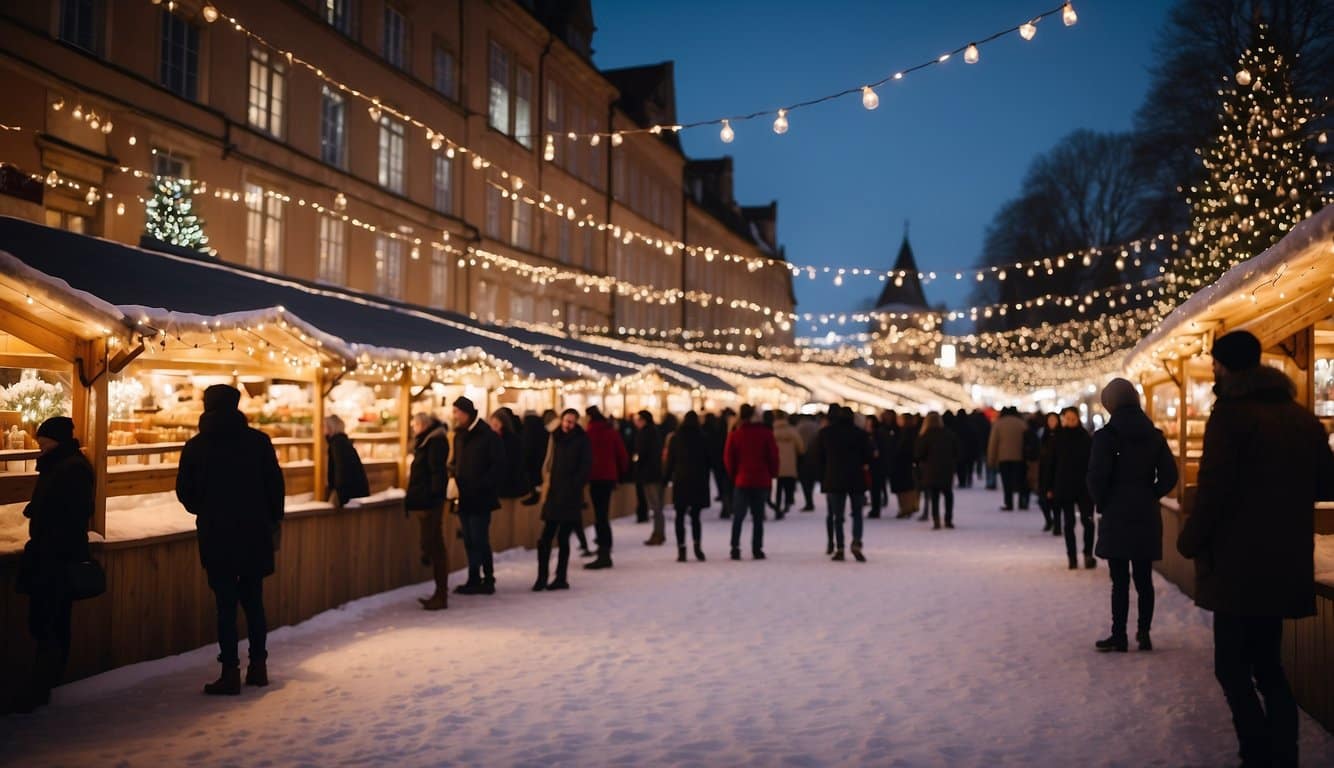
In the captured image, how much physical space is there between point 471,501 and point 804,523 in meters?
9.64

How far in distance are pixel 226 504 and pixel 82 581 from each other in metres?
0.86

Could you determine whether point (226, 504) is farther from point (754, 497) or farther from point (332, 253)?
point (332, 253)

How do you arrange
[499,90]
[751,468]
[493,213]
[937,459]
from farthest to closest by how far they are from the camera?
[493,213] < [499,90] < [937,459] < [751,468]

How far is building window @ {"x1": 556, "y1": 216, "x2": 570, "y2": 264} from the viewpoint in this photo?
115ft

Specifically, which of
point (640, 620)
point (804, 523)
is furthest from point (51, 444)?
point (804, 523)

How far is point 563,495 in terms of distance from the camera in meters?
12.1

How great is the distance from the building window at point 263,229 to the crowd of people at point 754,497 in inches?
220

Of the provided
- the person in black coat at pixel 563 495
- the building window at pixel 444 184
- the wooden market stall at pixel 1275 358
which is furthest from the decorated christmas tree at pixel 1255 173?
the person in black coat at pixel 563 495

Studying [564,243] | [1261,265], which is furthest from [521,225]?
[1261,265]

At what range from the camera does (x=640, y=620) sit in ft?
33.2

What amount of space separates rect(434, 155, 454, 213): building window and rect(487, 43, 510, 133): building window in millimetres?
2275

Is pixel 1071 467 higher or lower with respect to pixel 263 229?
lower

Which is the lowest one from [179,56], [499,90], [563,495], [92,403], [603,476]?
[563,495]

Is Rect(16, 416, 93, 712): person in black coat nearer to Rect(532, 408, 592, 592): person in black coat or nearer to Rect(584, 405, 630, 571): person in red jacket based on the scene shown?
Rect(532, 408, 592, 592): person in black coat
